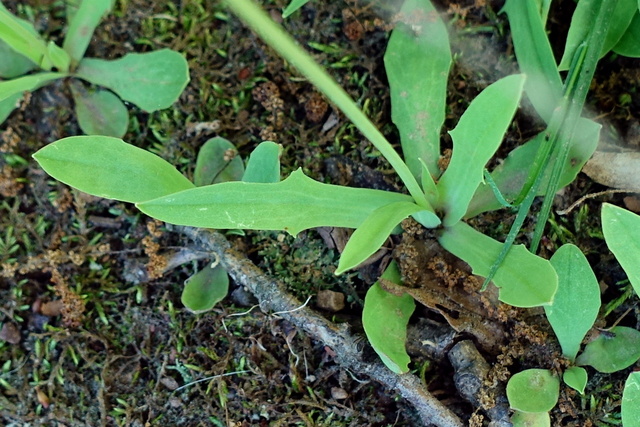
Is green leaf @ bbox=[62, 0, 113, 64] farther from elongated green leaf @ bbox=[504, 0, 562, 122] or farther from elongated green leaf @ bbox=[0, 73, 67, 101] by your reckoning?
elongated green leaf @ bbox=[504, 0, 562, 122]

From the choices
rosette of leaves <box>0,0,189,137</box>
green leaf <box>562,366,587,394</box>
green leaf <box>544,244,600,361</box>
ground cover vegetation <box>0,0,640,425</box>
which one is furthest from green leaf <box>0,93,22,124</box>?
green leaf <box>562,366,587,394</box>

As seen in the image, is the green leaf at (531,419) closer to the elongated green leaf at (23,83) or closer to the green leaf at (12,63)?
the elongated green leaf at (23,83)

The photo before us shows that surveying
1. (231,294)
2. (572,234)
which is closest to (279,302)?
(231,294)

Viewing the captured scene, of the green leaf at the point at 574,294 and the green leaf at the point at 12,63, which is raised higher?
the green leaf at the point at 12,63

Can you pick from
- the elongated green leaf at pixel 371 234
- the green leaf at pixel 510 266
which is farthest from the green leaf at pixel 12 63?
the green leaf at pixel 510 266

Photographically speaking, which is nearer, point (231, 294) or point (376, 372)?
point (376, 372)

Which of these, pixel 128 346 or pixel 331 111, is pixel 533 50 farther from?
pixel 128 346
